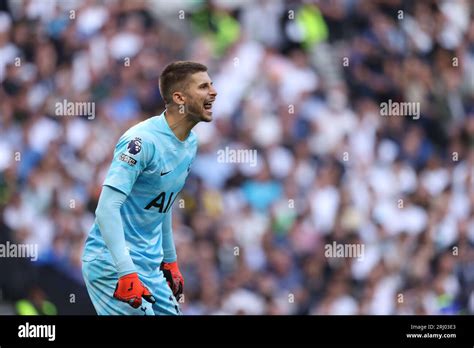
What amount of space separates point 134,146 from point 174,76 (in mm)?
664

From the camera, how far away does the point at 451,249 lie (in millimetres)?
9039

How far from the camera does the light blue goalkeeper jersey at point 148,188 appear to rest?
6402 millimetres

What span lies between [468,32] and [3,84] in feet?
12.9

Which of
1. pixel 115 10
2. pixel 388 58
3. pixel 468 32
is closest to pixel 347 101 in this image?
pixel 388 58

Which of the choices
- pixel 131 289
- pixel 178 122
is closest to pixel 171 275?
pixel 131 289
